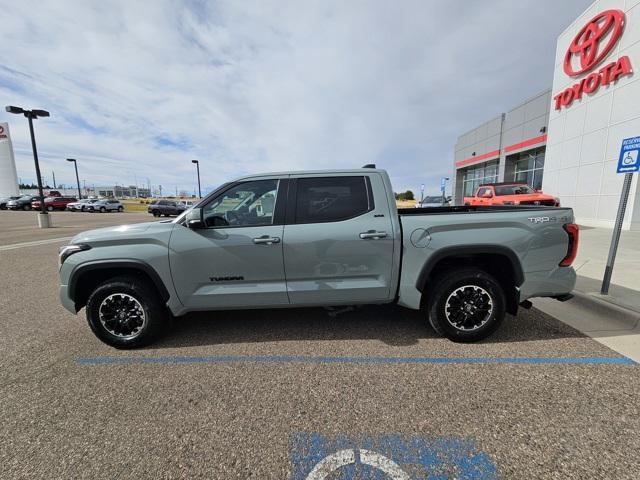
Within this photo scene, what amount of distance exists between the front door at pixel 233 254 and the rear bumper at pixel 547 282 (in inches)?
102

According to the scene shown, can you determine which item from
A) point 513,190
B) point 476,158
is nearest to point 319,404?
point 513,190

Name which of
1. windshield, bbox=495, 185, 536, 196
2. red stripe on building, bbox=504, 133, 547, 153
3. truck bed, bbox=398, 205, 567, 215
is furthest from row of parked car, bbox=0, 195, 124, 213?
red stripe on building, bbox=504, 133, 547, 153

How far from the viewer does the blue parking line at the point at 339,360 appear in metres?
2.93

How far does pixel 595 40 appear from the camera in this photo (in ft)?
40.8

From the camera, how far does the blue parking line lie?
293cm

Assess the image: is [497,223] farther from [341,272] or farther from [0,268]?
[0,268]

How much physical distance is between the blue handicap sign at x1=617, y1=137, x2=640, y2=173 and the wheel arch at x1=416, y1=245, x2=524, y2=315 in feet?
9.27

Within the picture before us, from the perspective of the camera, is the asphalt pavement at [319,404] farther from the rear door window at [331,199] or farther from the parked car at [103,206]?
the parked car at [103,206]

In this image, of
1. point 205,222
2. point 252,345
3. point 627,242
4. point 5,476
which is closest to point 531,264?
point 252,345

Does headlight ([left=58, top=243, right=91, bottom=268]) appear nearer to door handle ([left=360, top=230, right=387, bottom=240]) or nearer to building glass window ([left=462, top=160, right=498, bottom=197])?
door handle ([left=360, top=230, right=387, bottom=240])

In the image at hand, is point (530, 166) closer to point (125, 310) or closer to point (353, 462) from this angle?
point (353, 462)

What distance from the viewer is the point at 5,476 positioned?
182 centimetres

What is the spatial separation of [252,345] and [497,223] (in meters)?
2.93

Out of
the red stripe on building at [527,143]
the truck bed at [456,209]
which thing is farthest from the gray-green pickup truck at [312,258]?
the red stripe on building at [527,143]
